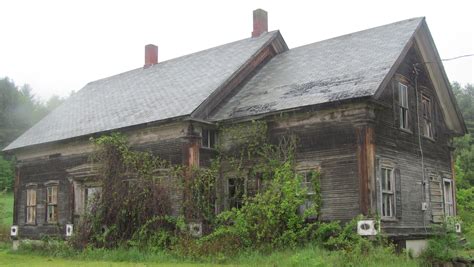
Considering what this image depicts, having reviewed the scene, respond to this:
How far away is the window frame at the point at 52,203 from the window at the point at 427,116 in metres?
15.1

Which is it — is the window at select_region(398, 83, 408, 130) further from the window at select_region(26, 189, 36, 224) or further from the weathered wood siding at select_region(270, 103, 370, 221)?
the window at select_region(26, 189, 36, 224)

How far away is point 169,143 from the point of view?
19.4m

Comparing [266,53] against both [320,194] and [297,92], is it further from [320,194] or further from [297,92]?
[320,194]

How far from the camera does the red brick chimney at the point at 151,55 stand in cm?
2903

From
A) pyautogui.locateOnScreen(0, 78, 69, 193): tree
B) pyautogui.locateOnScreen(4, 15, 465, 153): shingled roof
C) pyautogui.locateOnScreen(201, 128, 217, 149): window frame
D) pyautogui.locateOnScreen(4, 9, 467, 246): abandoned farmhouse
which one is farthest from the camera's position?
pyautogui.locateOnScreen(0, 78, 69, 193): tree

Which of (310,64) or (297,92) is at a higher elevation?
(310,64)

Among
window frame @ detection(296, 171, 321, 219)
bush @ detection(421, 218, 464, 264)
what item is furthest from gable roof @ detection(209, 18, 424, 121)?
bush @ detection(421, 218, 464, 264)

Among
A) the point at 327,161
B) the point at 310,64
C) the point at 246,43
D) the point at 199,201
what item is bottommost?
the point at 199,201

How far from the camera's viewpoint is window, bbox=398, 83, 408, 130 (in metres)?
18.5

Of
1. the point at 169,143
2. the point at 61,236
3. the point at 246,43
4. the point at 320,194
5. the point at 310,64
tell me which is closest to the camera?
the point at 320,194

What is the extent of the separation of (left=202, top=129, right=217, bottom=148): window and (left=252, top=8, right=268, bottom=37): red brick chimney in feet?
23.7

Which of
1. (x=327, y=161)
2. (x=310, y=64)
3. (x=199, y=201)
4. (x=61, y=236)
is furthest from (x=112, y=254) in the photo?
(x=310, y=64)

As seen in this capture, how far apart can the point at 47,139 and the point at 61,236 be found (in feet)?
13.9

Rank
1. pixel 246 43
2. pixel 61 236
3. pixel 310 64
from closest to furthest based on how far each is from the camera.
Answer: pixel 310 64
pixel 61 236
pixel 246 43
